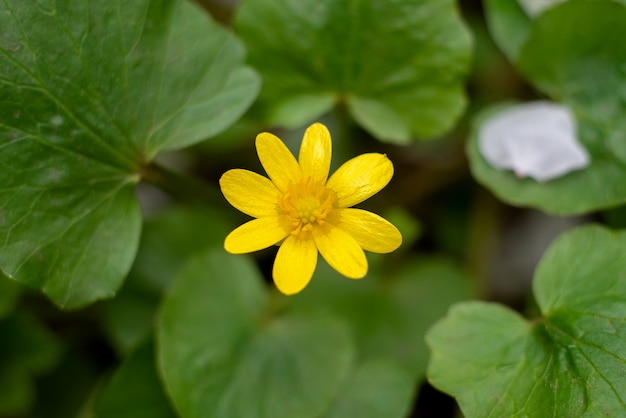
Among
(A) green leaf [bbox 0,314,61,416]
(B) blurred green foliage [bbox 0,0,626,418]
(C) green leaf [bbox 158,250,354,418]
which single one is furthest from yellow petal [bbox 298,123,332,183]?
(A) green leaf [bbox 0,314,61,416]

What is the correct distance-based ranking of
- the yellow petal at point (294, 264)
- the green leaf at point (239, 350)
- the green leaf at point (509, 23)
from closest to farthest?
the yellow petal at point (294, 264)
the green leaf at point (239, 350)
the green leaf at point (509, 23)

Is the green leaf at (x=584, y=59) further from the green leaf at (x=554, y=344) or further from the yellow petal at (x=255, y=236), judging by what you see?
the yellow petal at (x=255, y=236)

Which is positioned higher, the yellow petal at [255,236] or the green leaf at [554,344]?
the yellow petal at [255,236]

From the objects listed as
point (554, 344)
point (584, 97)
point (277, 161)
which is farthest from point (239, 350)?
point (584, 97)

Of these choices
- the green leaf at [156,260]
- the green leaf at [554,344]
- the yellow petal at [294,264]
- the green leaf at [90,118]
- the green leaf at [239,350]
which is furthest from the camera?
Answer: the green leaf at [156,260]

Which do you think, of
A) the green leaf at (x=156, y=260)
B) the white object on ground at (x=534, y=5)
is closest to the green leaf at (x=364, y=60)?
the white object on ground at (x=534, y=5)

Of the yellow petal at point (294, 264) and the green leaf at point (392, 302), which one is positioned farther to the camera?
the green leaf at point (392, 302)

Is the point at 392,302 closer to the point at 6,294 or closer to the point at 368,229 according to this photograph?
the point at 368,229
